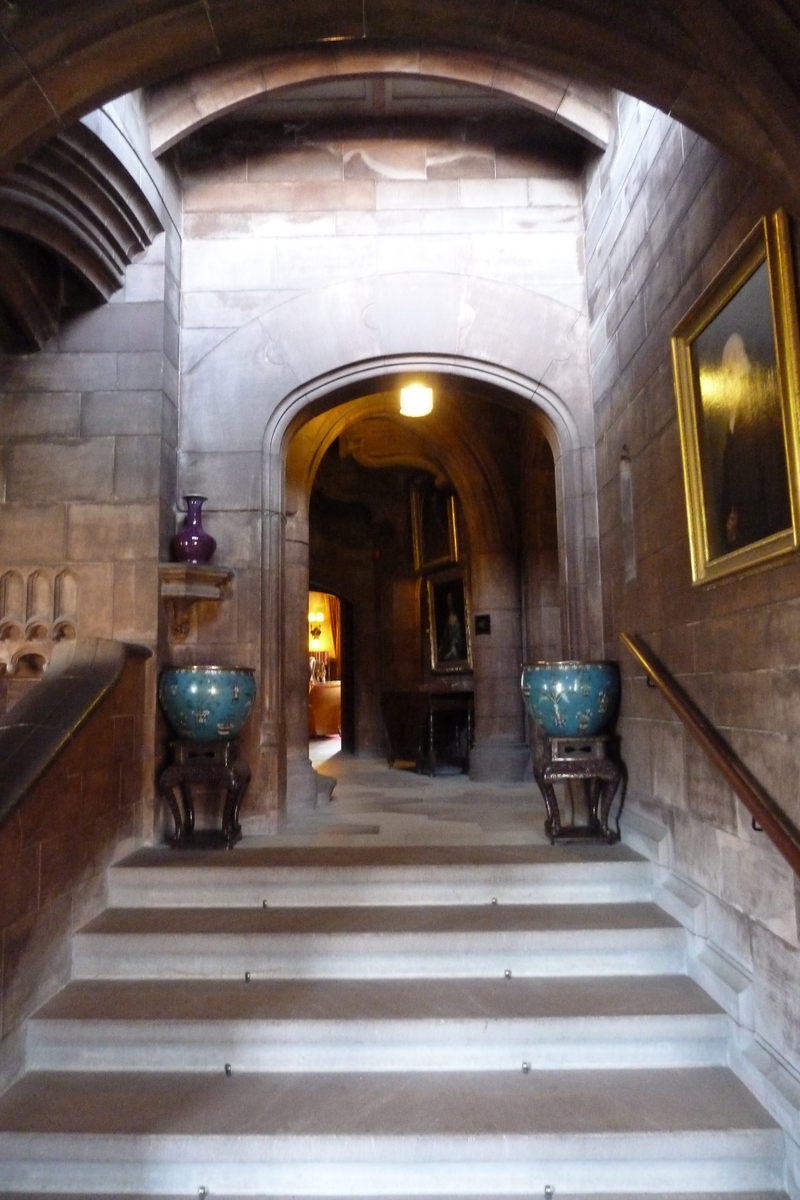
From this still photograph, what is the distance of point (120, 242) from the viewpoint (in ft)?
13.1

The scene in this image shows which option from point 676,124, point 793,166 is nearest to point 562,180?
→ point 676,124

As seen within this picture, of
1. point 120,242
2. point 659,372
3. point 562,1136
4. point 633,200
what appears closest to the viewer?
point 562,1136

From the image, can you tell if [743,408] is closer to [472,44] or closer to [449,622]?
[472,44]

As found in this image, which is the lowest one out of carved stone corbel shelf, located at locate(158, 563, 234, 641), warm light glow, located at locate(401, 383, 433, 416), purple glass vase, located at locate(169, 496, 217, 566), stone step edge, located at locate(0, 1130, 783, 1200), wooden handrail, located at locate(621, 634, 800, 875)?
stone step edge, located at locate(0, 1130, 783, 1200)

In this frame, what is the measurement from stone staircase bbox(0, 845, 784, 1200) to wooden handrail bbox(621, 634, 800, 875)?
0.73 metres

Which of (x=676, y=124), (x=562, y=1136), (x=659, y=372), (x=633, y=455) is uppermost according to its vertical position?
(x=676, y=124)

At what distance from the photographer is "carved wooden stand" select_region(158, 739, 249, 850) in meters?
3.72

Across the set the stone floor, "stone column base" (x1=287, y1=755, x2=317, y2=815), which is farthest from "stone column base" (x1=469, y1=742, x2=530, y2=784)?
"stone column base" (x1=287, y1=755, x2=317, y2=815)

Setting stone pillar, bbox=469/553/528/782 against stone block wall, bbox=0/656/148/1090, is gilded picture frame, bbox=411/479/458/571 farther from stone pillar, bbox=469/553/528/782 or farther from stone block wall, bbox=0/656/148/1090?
stone block wall, bbox=0/656/148/1090

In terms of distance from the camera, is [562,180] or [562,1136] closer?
[562,1136]

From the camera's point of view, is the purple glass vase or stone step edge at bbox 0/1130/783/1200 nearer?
stone step edge at bbox 0/1130/783/1200

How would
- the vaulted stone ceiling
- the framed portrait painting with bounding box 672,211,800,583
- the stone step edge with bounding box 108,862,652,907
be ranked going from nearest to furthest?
1. the vaulted stone ceiling
2. the framed portrait painting with bounding box 672,211,800,583
3. the stone step edge with bounding box 108,862,652,907

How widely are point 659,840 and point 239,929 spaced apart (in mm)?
1684

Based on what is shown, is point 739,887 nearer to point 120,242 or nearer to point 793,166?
point 793,166
